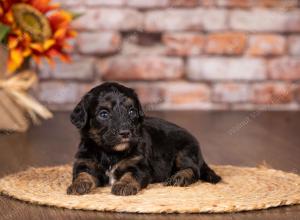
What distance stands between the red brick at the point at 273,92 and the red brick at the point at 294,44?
0.62 feet

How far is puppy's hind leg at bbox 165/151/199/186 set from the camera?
7.15 ft

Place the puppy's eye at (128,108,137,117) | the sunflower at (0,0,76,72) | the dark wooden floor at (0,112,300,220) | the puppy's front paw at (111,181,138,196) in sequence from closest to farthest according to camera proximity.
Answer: the dark wooden floor at (0,112,300,220), the puppy's front paw at (111,181,138,196), the puppy's eye at (128,108,137,117), the sunflower at (0,0,76,72)

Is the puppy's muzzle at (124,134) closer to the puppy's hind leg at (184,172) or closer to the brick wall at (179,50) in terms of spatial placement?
the puppy's hind leg at (184,172)

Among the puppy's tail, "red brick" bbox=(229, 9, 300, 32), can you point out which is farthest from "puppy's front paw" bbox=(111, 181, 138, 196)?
"red brick" bbox=(229, 9, 300, 32)

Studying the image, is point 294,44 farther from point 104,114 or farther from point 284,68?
point 104,114

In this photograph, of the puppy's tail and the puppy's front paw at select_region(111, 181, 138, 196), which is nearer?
the puppy's front paw at select_region(111, 181, 138, 196)

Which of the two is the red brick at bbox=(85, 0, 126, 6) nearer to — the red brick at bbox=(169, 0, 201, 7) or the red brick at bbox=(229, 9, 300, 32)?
the red brick at bbox=(169, 0, 201, 7)

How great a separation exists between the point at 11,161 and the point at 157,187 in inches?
28.6

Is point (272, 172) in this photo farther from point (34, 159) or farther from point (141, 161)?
point (34, 159)

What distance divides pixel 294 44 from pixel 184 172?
7.84 ft

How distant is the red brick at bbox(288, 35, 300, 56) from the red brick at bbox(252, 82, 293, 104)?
0.62 feet

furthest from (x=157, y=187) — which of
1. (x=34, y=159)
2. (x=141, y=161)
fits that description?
(x=34, y=159)

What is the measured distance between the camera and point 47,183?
2223 millimetres

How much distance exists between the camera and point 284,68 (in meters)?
4.44
